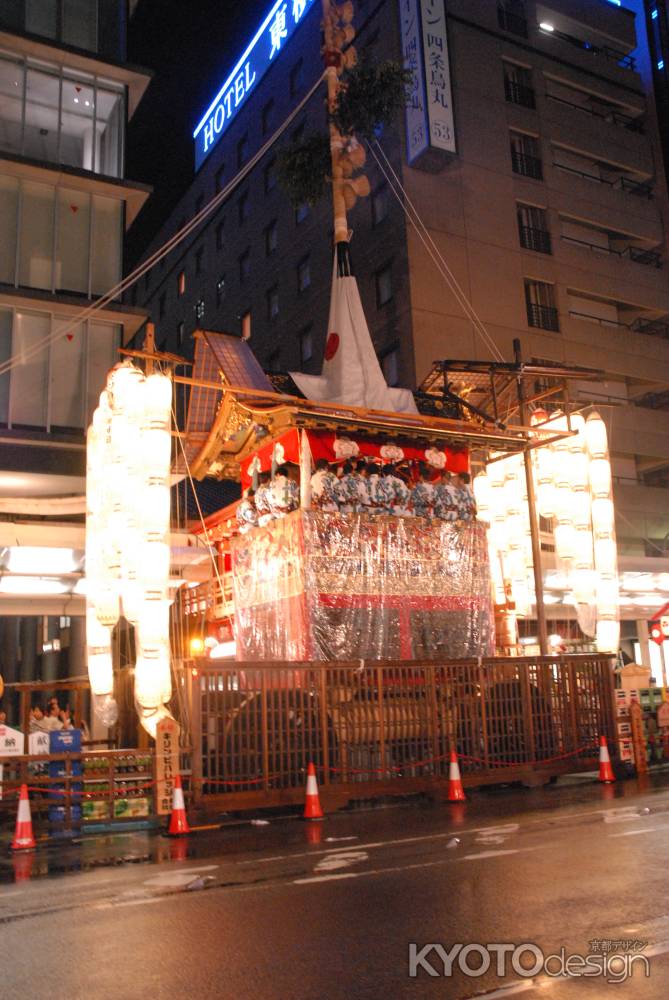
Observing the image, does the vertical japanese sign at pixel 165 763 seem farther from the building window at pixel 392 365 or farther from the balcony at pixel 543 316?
the balcony at pixel 543 316

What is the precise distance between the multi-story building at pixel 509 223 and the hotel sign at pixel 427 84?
9 centimetres

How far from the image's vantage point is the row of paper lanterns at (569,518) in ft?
59.9

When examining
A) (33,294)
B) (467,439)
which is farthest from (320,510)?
(33,294)

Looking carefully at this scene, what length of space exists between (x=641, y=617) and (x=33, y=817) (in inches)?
924

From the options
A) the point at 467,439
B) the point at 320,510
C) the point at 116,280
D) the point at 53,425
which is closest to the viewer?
the point at 320,510

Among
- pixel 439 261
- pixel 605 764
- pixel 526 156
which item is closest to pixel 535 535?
pixel 605 764

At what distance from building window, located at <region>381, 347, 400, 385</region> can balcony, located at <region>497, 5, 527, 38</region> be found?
14843 mm

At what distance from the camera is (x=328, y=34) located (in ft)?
63.0

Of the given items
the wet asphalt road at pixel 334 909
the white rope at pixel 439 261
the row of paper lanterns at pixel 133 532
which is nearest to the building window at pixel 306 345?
the white rope at pixel 439 261

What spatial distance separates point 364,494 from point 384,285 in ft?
50.6

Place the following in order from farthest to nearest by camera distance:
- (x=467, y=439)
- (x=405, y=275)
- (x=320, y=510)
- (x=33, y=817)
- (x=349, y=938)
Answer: (x=405, y=275) → (x=467, y=439) → (x=320, y=510) → (x=33, y=817) → (x=349, y=938)

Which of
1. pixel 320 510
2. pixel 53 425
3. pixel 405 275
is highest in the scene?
pixel 405 275

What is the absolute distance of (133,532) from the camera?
14.4 m

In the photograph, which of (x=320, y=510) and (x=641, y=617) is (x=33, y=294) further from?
(x=641, y=617)
